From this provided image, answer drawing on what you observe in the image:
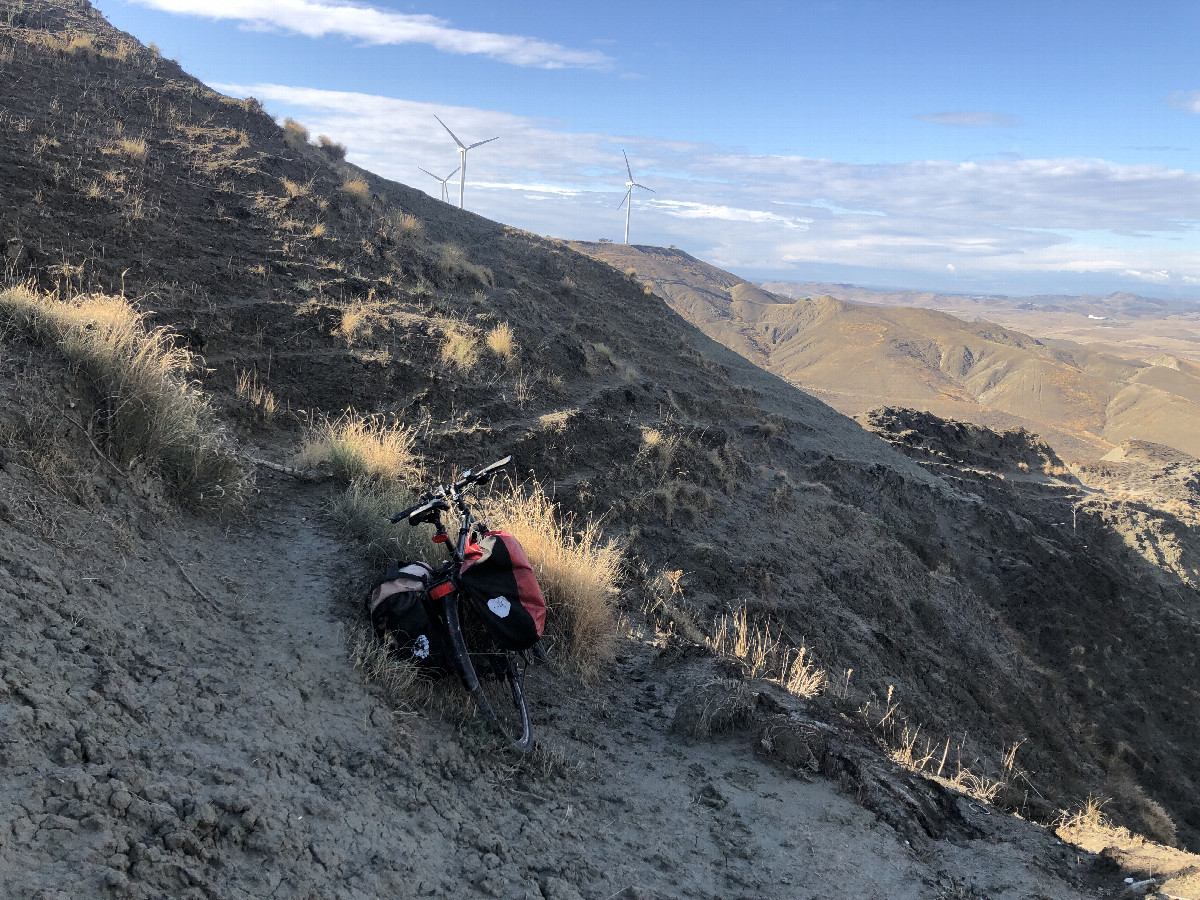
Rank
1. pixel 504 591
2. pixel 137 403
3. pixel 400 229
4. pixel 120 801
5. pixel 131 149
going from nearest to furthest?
pixel 120 801
pixel 504 591
pixel 137 403
pixel 131 149
pixel 400 229

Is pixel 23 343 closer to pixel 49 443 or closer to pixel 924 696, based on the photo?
pixel 49 443

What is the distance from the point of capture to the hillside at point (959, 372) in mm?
52719

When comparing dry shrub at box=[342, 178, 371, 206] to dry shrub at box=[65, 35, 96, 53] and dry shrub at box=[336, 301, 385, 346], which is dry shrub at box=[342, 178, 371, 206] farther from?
dry shrub at box=[336, 301, 385, 346]

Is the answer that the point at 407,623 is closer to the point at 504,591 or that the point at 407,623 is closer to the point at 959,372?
the point at 504,591

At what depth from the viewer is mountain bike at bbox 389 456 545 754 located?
345 centimetres

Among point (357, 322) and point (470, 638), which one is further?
point (357, 322)

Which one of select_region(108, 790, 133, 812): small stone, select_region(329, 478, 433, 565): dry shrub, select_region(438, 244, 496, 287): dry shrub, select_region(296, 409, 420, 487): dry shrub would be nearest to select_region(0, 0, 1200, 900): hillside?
select_region(108, 790, 133, 812): small stone

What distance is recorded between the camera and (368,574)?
13.9 ft

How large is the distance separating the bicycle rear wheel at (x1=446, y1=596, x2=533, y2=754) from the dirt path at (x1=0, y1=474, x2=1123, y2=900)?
14cm

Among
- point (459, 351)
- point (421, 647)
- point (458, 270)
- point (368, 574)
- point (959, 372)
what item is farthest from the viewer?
point (959, 372)

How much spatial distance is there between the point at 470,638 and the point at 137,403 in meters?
2.33

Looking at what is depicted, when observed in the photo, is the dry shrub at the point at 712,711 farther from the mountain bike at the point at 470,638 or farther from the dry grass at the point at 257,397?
the dry grass at the point at 257,397

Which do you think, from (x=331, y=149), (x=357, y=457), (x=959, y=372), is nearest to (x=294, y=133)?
(x=331, y=149)

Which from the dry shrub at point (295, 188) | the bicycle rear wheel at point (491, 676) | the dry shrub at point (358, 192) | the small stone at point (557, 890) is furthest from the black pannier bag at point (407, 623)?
the dry shrub at point (358, 192)
